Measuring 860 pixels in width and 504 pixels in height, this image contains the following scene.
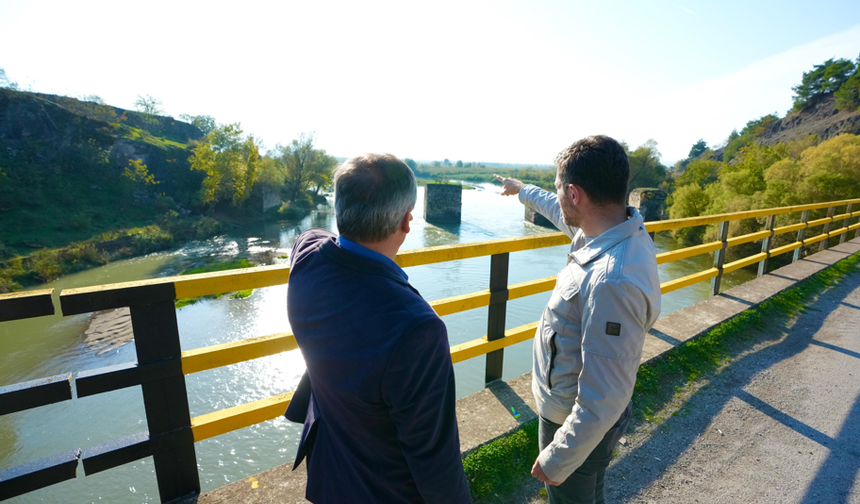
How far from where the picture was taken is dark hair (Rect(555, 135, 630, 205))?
1.26 meters

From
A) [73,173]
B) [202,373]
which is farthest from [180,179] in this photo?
[202,373]

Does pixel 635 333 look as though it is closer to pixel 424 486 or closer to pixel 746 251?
pixel 424 486

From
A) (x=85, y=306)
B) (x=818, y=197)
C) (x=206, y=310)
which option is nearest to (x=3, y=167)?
(x=206, y=310)

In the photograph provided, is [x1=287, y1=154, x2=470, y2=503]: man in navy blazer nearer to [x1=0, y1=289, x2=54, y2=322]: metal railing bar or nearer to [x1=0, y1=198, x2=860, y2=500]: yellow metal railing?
[x1=0, y1=198, x2=860, y2=500]: yellow metal railing

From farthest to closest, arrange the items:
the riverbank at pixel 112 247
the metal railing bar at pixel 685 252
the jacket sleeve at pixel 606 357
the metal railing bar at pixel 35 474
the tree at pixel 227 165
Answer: the tree at pixel 227 165, the riverbank at pixel 112 247, the metal railing bar at pixel 685 252, the metal railing bar at pixel 35 474, the jacket sleeve at pixel 606 357

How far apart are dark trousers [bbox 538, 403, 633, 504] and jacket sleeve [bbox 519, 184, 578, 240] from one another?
91cm

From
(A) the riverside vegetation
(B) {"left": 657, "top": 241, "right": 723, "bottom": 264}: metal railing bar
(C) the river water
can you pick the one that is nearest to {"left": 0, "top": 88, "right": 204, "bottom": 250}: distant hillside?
(A) the riverside vegetation

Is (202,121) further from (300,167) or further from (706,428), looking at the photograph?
(706,428)

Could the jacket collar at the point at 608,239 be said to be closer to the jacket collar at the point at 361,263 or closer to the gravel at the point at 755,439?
the jacket collar at the point at 361,263

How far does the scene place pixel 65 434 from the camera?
7684mm

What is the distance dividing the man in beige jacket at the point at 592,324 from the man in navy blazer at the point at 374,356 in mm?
458

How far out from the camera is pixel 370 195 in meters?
0.96

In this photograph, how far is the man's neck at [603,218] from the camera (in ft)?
4.35

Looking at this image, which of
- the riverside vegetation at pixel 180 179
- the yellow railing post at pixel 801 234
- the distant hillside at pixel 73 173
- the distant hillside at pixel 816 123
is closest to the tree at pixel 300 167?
the riverside vegetation at pixel 180 179
